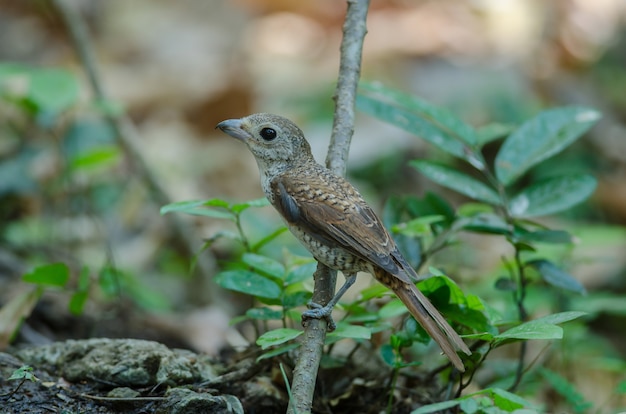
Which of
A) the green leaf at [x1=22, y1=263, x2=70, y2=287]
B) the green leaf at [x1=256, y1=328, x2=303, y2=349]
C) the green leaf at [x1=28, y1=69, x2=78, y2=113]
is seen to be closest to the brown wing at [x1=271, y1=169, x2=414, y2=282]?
the green leaf at [x1=256, y1=328, x2=303, y2=349]

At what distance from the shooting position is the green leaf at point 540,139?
11.4 ft

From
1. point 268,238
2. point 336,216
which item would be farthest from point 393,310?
point 268,238

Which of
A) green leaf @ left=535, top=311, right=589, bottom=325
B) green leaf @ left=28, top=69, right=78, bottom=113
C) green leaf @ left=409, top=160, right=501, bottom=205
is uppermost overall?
green leaf @ left=28, top=69, right=78, bottom=113

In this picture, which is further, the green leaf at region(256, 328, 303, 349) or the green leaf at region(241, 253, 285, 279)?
the green leaf at region(241, 253, 285, 279)

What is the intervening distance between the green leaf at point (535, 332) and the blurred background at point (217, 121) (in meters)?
1.29

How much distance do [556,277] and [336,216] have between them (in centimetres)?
98

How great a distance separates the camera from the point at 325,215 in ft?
10.3

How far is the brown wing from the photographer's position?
117 inches

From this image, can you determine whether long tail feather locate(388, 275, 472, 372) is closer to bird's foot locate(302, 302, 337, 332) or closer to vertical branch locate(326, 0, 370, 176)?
bird's foot locate(302, 302, 337, 332)

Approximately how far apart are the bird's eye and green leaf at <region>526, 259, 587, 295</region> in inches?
50.9

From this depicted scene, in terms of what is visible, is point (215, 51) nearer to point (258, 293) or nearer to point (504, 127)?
point (504, 127)

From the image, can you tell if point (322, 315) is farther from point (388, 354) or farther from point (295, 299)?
point (388, 354)

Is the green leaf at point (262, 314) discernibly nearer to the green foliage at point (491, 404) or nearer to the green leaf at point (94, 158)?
the green foliage at point (491, 404)

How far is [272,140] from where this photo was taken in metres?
3.51
